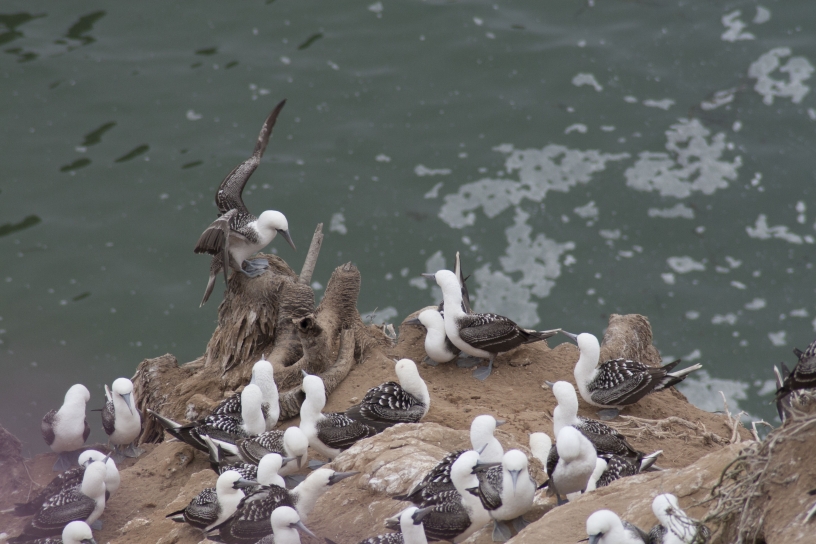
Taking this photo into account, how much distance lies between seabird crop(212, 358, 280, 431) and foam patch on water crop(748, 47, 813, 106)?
10.7 meters

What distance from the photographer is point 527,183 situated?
13766 mm

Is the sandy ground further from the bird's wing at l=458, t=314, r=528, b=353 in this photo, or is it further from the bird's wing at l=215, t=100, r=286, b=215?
the bird's wing at l=215, t=100, r=286, b=215

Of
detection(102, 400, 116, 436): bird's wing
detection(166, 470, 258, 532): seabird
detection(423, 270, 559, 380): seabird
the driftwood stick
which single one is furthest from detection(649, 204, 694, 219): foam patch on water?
detection(166, 470, 258, 532): seabird

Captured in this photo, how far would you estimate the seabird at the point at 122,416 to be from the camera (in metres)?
7.83

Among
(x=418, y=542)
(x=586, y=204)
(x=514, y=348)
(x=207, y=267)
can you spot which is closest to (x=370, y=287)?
(x=207, y=267)

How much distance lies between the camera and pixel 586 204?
13383mm

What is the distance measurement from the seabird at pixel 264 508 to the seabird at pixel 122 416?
271cm

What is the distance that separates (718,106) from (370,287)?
22.2 ft

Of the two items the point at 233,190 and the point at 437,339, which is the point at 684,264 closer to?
the point at 437,339

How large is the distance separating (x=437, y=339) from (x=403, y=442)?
7.58 ft

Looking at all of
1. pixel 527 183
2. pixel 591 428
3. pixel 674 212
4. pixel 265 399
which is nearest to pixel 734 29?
pixel 674 212

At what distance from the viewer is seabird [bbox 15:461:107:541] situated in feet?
21.2

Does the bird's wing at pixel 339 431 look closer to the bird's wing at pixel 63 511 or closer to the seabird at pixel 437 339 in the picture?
the seabird at pixel 437 339

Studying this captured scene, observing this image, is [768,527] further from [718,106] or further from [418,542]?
[718,106]
